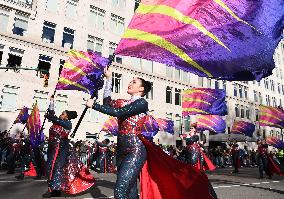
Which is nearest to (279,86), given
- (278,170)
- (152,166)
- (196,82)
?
(196,82)

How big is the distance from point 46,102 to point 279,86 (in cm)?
4864

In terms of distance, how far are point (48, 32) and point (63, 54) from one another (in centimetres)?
238

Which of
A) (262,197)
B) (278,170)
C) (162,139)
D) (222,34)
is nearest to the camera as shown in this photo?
(222,34)

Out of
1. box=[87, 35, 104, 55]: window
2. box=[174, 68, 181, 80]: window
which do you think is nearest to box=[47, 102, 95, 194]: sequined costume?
box=[87, 35, 104, 55]: window

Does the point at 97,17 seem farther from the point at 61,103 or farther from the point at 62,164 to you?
the point at 62,164

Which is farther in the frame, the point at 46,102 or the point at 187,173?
the point at 46,102

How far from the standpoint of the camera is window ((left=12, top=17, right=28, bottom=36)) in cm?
2608

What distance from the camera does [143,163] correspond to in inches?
153

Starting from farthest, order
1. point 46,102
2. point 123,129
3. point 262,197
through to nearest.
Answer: point 46,102 < point 262,197 < point 123,129

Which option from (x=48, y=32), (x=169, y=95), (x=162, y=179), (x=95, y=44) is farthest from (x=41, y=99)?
(x=162, y=179)

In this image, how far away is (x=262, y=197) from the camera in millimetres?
7078

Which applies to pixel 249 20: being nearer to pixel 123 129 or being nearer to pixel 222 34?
pixel 222 34

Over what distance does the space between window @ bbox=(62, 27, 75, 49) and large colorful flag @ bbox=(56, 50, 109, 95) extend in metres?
19.3

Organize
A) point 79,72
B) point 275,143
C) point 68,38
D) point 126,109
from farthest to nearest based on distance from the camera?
point 68,38
point 275,143
point 79,72
point 126,109
